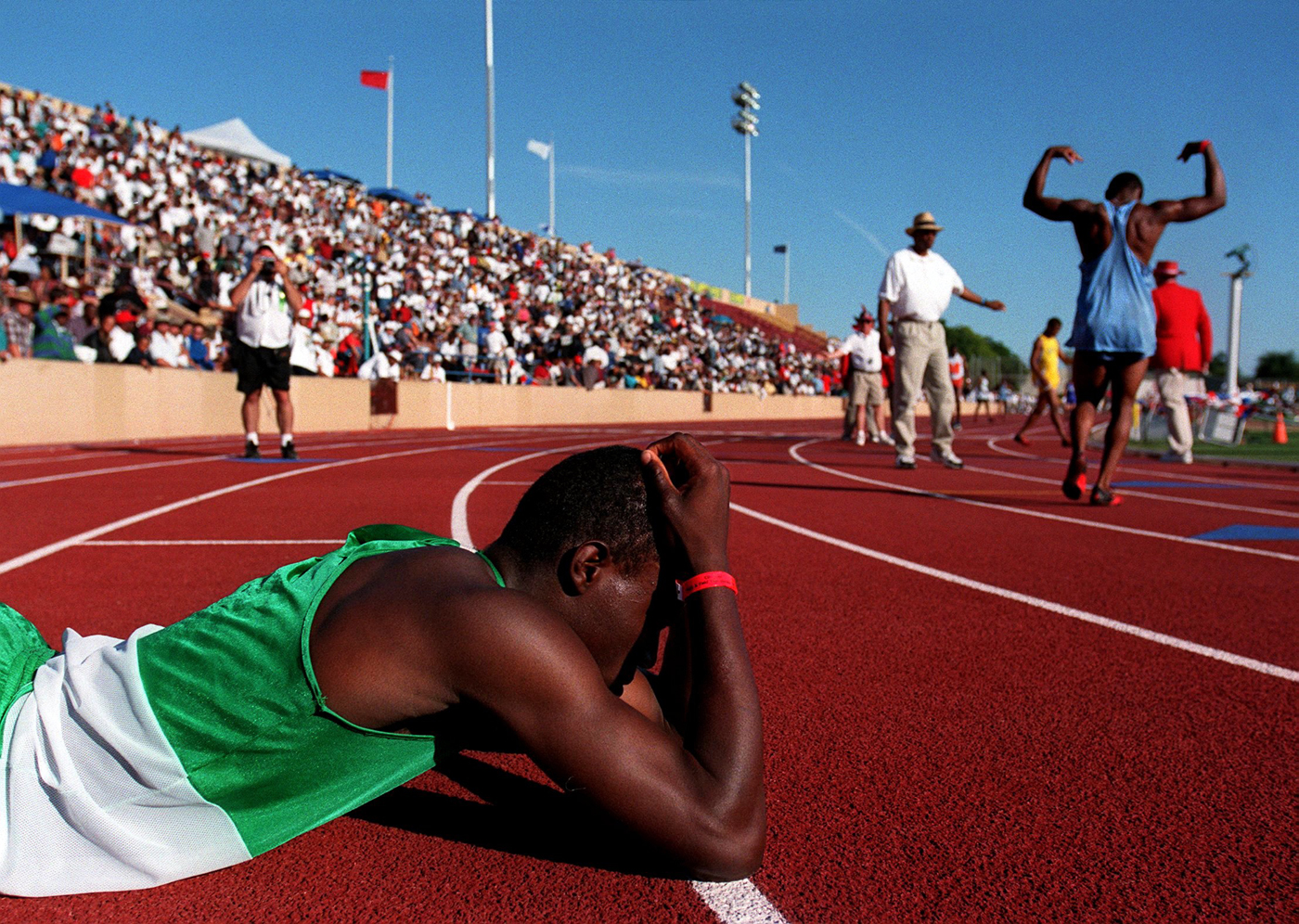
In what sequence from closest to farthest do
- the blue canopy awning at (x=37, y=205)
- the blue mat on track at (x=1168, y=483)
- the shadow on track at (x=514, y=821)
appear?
the shadow on track at (x=514, y=821) < the blue mat on track at (x=1168, y=483) < the blue canopy awning at (x=37, y=205)

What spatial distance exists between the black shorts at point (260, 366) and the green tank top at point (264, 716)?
832 cm

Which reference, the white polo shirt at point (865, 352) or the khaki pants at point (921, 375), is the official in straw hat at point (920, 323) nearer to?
the khaki pants at point (921, 375)

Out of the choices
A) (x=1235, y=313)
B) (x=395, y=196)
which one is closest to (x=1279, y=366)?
(x=1235, y=313)

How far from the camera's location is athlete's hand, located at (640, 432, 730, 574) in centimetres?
161

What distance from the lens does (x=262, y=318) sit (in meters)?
9.27

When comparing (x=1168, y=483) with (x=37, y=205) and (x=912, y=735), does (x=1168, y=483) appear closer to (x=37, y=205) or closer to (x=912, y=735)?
(x=912, y=735)

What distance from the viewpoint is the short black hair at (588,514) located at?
1555mm

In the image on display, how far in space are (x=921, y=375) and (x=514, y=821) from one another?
25.3 feet

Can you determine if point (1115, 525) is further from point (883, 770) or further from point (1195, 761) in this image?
point (883, 770)

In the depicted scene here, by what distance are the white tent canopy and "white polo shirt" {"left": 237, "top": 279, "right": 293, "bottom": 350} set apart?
65.8ft

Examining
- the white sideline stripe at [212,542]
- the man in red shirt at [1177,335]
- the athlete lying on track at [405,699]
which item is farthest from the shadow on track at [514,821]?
the man in red shirt at [1177,335]

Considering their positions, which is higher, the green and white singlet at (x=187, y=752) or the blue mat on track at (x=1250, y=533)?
the green and white singlet at (x=187, y=752)

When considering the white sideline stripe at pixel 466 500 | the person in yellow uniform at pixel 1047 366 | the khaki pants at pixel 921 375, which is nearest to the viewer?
the white sideline stripe at pixel 466 500

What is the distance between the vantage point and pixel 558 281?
100ft
